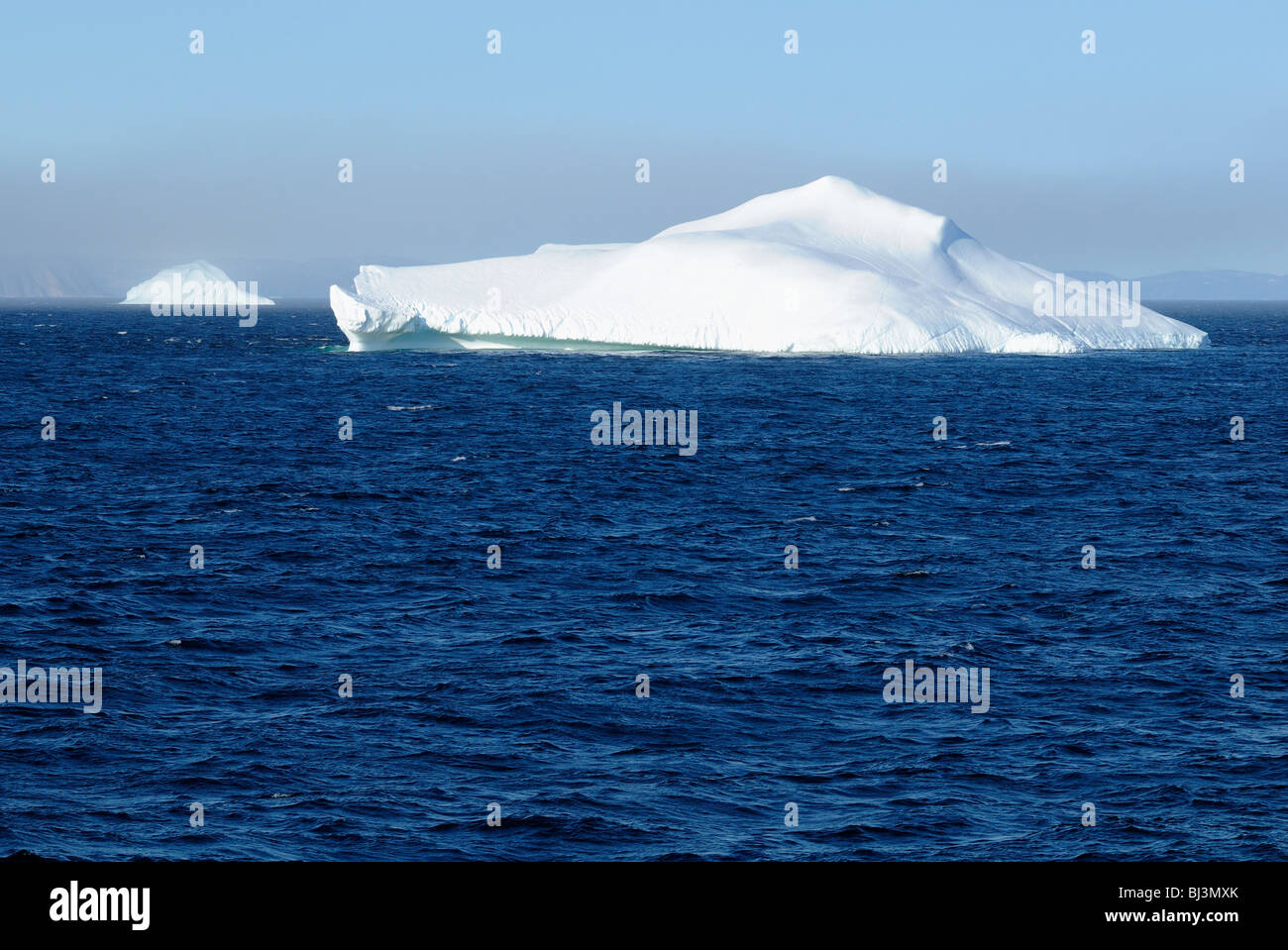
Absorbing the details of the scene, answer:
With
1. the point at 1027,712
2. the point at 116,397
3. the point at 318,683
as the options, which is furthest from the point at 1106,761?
the point at 116,397

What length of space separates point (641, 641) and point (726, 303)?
2810 inches

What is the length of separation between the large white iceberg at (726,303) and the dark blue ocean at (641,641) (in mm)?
36342

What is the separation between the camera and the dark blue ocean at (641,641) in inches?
674

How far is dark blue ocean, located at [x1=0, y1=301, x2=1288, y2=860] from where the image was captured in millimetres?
17125

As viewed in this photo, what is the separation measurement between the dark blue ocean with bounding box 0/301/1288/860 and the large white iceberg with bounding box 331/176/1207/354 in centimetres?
3634

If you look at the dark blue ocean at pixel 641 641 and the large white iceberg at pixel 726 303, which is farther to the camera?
the large white iceberg at pixel 726 303

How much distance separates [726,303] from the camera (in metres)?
95.0

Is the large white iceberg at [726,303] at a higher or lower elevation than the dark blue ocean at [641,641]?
higher

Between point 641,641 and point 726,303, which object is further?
point 726,303

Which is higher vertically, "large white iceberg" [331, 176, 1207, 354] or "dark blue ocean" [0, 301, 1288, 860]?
"large white iceberg" [331, 176, 1207, 354]

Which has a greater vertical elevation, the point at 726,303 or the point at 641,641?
the point at 726,303

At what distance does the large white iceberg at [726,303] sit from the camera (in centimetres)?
9275
